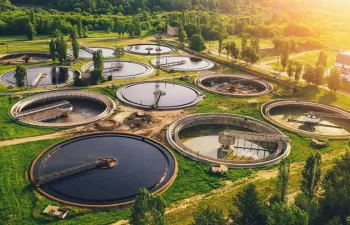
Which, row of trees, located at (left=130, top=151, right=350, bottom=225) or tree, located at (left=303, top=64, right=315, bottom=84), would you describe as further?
tree, located at (left=303, top=64, right=315, bottom=84)

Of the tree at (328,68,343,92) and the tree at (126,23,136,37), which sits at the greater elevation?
the tree at (126,23,136,37)

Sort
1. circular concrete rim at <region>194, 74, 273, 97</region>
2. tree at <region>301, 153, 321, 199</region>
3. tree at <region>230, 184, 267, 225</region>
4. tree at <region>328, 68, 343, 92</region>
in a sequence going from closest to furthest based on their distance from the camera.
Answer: tree at <region>230, 184, 267, 225</region> → tree at <region>301, 153, 321, 199</region> → circular concrete rim at <region>194, 74, 273, 97</region> → tree at <region>328, 68, 343, 92</region>

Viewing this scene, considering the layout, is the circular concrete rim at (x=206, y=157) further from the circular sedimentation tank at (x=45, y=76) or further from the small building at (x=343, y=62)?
the small building at (x=343, y=62)

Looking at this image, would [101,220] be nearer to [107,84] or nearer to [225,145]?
[225,145]

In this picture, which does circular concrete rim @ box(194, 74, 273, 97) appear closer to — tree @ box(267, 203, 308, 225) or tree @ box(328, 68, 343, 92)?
tree @ box(328, 68, 343, 92)

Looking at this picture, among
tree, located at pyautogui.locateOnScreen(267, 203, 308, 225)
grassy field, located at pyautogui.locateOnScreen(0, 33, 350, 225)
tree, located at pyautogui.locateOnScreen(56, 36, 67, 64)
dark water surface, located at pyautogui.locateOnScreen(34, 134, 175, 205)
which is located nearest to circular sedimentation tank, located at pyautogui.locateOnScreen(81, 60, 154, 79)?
tree, located at pyautogui.locateOnScreen(56, 36, 67, 64)

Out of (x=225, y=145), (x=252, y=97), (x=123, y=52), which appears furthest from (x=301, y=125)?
(x=123, y=52)

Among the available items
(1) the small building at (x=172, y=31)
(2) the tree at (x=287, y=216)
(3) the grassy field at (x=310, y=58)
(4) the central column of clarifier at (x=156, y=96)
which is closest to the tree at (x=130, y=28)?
(1) the small building at (x=172, y=31)
